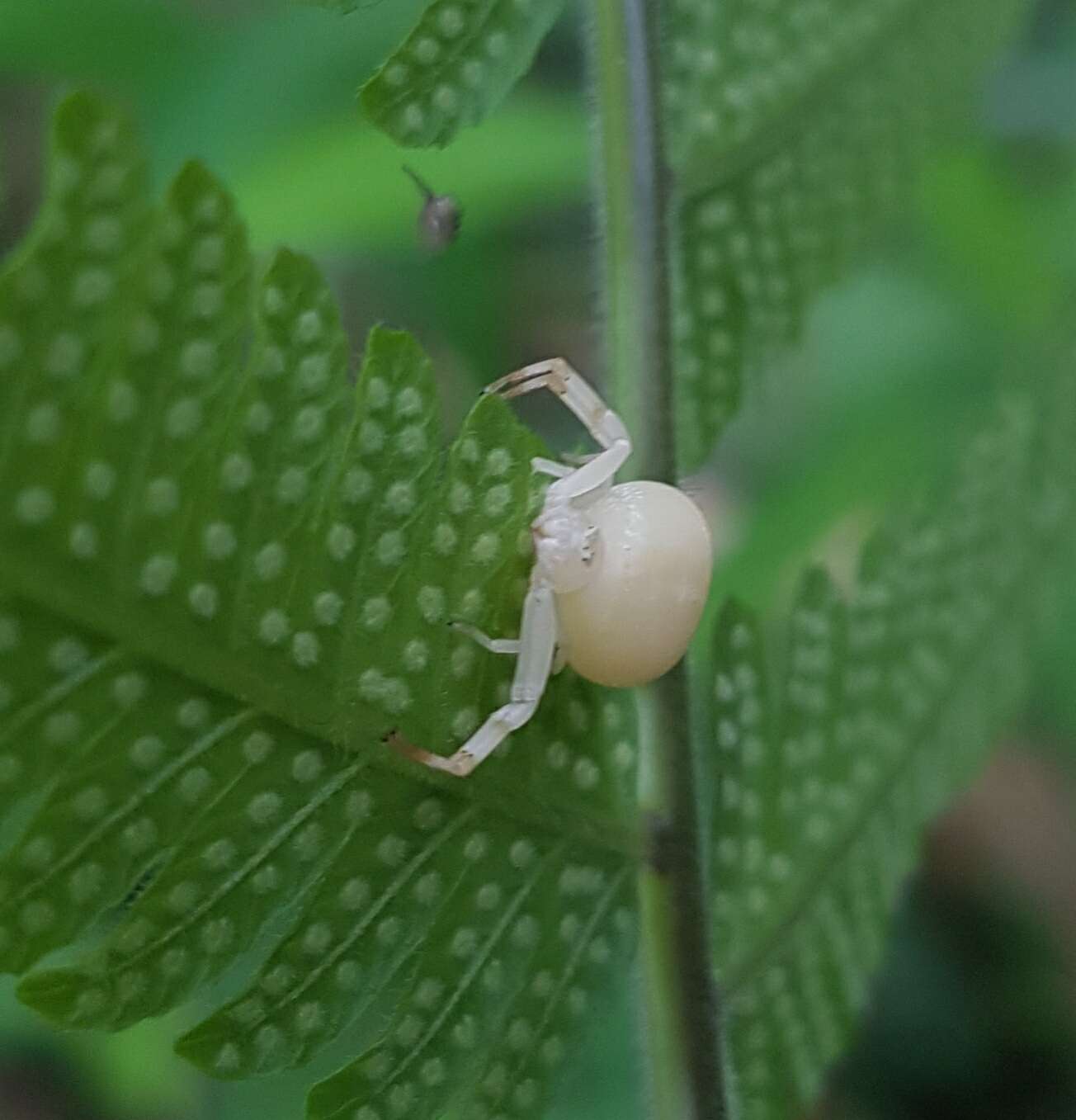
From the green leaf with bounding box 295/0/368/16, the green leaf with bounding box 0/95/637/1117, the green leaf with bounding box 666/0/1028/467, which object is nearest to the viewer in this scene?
the green leaf with bounding box 0/95/637/1117

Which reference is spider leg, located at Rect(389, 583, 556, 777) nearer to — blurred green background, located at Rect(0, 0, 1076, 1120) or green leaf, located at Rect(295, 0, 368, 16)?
green leaf, located at Rect(295, 0, 368, 16)

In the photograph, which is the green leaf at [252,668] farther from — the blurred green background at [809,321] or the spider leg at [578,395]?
the blurred green background at [809,321]

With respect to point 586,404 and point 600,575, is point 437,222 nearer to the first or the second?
point 586,404

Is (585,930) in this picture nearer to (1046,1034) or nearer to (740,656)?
(740,656)

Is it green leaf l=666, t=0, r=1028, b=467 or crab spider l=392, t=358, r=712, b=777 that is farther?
green leaf l=666, t=0, r=1028, b=467

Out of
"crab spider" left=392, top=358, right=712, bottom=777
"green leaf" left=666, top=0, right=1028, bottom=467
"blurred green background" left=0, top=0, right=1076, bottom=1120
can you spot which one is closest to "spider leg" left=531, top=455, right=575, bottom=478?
"crab spider" left=392, top=358, right=712, bottom=777

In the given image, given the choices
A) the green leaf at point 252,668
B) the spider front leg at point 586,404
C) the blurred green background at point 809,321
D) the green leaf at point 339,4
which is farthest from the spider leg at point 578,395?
the blurred green background at point 809,321

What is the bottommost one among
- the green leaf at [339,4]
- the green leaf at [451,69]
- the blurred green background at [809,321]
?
the blurred green background at [809,321]

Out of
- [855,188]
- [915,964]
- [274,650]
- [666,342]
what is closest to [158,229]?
[274,650]
